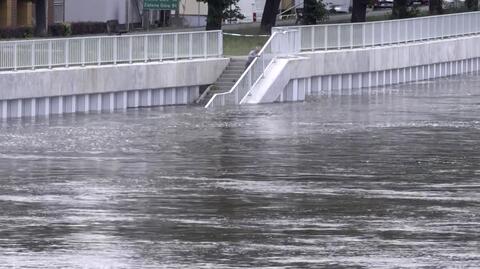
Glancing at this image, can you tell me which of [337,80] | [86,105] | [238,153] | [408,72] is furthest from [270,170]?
[408,72]

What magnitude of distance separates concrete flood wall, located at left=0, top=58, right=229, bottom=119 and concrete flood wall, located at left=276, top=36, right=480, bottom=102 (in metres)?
3.09

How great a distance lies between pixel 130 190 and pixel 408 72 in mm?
40255

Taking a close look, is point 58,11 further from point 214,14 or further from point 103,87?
point 103,87

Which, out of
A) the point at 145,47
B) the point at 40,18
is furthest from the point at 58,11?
the point at 145,47

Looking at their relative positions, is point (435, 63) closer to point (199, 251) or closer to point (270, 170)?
point (270, 170)

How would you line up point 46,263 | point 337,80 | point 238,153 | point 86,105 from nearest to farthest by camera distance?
point 46,263, point 238,153, point 86,105, point 337,80

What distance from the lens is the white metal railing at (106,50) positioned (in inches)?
1733

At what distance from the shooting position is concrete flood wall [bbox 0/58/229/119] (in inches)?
1735

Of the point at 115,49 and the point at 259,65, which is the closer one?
the point at 115,49

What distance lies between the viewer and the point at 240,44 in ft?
203

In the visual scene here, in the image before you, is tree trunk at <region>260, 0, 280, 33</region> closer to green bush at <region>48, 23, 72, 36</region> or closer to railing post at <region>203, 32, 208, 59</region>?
green bush at <region>48, 23, 72, 36</region>

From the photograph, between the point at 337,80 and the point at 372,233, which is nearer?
the point at 372,233

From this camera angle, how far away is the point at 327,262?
62.4 feet

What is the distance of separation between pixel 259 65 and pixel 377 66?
35.7 feet
